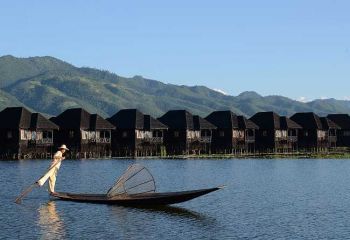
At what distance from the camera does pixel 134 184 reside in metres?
36.2

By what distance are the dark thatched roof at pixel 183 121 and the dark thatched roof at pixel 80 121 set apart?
1469 cm

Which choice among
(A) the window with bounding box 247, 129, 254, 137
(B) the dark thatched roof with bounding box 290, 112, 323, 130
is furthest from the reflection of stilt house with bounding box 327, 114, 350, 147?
(A) the window with bounding box 247, 129, 254, 137

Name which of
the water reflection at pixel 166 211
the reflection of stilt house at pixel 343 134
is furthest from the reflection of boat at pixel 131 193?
the reflection of stilt house at pixel 343 134

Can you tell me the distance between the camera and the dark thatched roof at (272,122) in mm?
122438

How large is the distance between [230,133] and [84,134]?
30.3m

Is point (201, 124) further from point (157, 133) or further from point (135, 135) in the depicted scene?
point (135, 135)

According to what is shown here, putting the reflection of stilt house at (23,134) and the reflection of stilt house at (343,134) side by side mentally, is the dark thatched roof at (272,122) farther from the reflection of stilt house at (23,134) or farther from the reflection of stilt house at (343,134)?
the reflection of stilt house at (23,134)

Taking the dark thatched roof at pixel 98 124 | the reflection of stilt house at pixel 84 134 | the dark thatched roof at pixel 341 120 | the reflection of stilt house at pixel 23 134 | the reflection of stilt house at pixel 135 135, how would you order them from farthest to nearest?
the dark thatched roof at pixel 341 120 < the reflection of stilt house at pixel 135 135 < the dark thatched roof at pixel 98 124 < the reflection of stilt house at pixel 84 134 < the reflection of stilt house at pixel 23 134

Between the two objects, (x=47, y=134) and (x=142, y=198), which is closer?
Answer: (x=142, y=198)

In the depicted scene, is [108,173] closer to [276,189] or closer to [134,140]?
[276,189]

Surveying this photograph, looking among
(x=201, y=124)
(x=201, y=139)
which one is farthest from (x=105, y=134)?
(x=201, y=139)

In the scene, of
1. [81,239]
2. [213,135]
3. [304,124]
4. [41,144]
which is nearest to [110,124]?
[41,144]

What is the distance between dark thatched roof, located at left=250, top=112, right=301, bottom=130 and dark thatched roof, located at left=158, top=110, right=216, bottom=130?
14341mm

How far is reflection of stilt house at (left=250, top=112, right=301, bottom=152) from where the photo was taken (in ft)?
400
